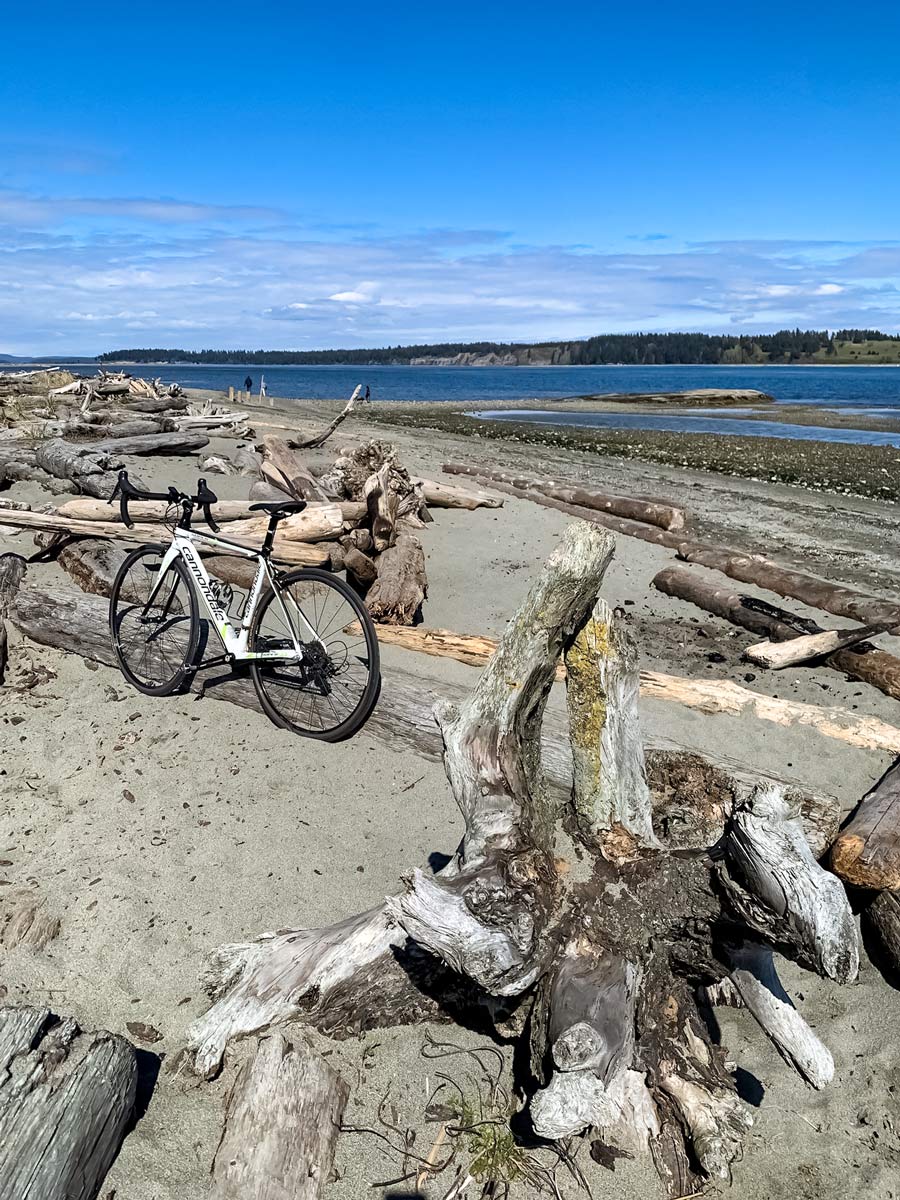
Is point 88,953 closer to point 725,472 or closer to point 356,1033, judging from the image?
point 356,1033

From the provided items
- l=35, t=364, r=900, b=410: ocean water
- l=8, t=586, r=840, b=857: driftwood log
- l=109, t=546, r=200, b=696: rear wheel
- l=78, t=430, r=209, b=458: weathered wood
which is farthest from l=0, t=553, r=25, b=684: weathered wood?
l=35, t=364, r=900, b=410: ocean water

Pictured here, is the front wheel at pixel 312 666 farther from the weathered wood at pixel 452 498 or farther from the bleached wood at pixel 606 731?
the weathered wood at pixel 452 498

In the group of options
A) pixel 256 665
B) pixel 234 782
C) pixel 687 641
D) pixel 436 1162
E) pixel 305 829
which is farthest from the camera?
pixel 687 641

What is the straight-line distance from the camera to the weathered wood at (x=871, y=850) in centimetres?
392

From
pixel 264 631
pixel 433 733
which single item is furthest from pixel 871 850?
pixel 264 631

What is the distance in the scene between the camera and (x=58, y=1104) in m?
2.61

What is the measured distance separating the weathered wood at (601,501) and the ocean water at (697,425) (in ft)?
60.3

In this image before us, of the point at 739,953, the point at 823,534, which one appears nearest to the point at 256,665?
the point at 739,953

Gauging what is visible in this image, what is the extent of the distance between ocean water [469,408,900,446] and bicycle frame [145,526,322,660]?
1135 inches

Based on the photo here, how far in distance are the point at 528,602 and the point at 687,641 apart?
516cm

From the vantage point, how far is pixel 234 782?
5.24 meters

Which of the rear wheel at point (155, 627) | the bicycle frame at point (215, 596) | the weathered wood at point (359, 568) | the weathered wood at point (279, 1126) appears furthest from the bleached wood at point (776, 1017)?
the weathered wood at point (359, 568)

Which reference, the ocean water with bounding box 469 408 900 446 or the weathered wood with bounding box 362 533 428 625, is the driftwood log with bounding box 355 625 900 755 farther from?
the ocean water with bounding box 469 408 900 446

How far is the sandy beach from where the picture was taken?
118 inches
